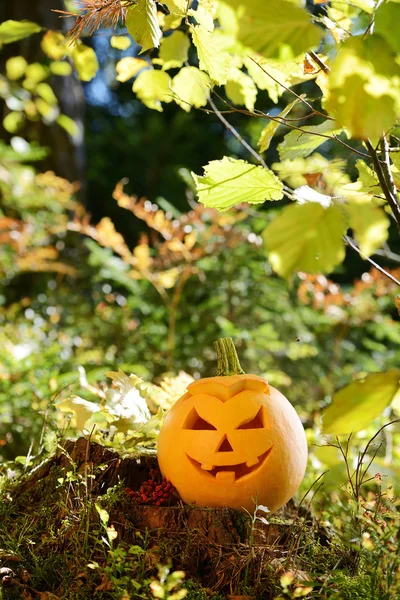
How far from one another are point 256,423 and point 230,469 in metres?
0.10

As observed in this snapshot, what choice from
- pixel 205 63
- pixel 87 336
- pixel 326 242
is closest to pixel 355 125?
pixel 326 242

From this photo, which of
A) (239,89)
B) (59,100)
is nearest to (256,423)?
(239,89)

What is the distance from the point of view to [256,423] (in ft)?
3.57

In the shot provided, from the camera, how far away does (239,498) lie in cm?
104

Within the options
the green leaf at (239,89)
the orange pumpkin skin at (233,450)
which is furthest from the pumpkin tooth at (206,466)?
the green leaf at (239,89)

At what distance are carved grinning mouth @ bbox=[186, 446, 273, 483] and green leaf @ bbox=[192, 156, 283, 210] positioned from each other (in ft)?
1.52

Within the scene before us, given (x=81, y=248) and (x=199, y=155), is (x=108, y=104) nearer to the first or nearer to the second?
(x=199, y=155)

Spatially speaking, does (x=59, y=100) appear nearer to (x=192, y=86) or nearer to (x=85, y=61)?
(x=85, y=61)

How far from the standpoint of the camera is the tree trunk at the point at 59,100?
13.6 feet

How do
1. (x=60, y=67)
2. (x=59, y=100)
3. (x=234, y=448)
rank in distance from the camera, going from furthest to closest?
(x=59, y=100)
(x=60, y=67)
(x=234, y=448)

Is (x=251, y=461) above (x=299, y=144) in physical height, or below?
below

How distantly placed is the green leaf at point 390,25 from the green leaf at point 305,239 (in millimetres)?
160

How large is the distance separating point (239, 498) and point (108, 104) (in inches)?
296

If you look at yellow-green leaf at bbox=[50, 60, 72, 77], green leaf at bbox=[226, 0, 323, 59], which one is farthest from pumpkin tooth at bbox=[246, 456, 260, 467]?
yellow-green leaf at bbox=[50, 60, 72, 77]
